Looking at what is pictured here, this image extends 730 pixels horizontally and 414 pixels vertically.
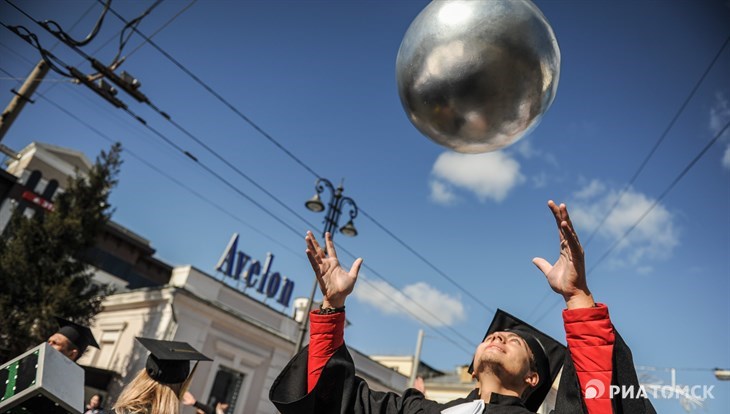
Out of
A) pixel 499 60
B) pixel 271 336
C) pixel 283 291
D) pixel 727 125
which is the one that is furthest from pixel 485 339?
pixel 283 291

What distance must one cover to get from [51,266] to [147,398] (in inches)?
533

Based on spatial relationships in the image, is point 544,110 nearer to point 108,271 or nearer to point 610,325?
point 610,325

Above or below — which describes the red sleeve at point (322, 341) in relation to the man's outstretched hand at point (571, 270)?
below

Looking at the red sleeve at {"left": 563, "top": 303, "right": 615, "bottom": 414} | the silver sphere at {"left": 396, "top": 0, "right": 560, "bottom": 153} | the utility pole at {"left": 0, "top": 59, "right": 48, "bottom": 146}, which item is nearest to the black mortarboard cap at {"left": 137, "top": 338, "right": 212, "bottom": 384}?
the silver sphere at {"left": 396, "top": 0, "right": 560, "bottom": 153}

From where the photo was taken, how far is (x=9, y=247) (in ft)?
45.7

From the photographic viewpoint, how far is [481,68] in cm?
214

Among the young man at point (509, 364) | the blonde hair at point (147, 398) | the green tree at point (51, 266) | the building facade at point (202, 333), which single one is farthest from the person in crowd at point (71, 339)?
the building facade at point (202, 333)

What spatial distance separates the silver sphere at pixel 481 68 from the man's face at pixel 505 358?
3.33ft

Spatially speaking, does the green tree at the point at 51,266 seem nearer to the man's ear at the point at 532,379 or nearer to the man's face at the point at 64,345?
the man's face at the point at 64,345

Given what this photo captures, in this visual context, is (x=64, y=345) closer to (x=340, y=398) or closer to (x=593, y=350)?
(x=340, y=398)

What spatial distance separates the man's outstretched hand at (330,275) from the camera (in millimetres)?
2480
